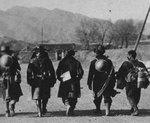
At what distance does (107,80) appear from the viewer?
12.6 metres

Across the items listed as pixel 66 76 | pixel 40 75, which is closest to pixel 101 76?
pixel 66 76

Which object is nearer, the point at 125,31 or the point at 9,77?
the point at 9,77

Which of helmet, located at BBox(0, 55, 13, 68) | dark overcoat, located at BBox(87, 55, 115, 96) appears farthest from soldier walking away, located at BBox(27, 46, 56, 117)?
dark overcoat, located at BBox(87, 55, 115, 96)

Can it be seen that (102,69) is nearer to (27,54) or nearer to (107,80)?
(107,80)

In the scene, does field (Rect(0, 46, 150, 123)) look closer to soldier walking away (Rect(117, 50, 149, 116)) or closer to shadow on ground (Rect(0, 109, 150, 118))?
shadow on ground (Rect(0, 109, 150, 118))

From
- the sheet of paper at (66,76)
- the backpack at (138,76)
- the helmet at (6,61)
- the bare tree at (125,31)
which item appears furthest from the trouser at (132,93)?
the bare tree at (125,31)

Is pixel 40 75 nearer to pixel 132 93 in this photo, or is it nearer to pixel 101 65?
pixel 101 65

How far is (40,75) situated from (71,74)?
0.83 meters

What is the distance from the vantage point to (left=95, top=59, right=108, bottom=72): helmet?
41.2ft

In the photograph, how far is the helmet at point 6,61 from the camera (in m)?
12.4

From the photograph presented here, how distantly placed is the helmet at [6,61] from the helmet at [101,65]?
2.24m

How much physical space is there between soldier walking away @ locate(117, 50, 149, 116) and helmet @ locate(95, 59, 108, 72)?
44cm

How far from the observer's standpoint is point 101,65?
1255cm

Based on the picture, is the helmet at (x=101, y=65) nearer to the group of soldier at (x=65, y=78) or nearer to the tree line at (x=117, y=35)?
the group of soldier at (x=65, y=78)
